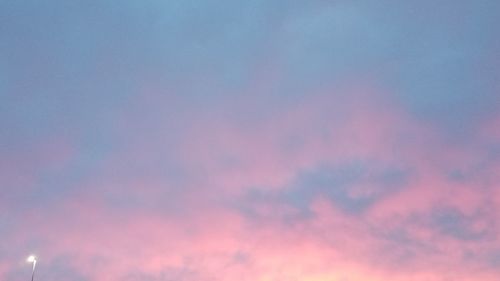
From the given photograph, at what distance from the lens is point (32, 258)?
49.8 meters

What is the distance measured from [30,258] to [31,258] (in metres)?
0.30

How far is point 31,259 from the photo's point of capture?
161 ft

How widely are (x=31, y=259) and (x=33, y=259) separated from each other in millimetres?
1239

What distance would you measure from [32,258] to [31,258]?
0.16m

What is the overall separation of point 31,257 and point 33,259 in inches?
19.3

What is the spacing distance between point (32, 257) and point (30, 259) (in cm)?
108

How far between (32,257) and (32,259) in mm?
790

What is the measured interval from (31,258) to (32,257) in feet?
1.90

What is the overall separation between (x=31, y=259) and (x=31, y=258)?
23.2 inches

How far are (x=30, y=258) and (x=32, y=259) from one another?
56 centimetres

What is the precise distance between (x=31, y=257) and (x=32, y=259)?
0.94m

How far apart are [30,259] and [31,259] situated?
0.17m

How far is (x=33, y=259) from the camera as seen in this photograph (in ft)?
165

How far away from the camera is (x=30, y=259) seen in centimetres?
→ 4916
